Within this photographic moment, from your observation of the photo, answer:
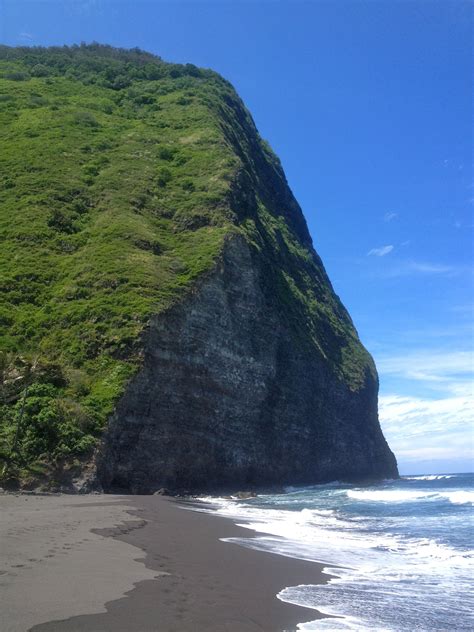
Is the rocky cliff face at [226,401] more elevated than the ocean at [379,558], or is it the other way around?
the rocky cliff face at [226,401]

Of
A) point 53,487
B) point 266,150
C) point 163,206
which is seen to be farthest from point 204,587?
point 266,150

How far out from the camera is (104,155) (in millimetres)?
53781

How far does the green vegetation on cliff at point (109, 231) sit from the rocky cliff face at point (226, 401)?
58.9 inches

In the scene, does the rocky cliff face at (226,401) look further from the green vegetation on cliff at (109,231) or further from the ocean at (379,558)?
the ocean at (379,558)

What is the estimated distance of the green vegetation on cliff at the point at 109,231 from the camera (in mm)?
27906

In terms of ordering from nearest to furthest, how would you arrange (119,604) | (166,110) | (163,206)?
(119,604), (163,206), (166,110)

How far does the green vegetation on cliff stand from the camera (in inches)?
1099

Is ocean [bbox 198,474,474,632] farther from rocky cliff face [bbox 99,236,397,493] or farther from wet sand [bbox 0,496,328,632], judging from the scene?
rocky cliff face [bbox 99,236,397,493]

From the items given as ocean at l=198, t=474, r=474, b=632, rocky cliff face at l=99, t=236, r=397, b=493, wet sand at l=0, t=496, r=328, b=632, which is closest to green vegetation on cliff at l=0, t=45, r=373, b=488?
rocky cliff face at l=99, t=236, r=397, b=493

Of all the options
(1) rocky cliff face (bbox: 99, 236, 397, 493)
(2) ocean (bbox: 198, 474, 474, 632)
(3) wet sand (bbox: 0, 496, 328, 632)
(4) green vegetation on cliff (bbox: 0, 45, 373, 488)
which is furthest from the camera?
(1) rocky cliff face (bbox: 99, 236, 397, 493)

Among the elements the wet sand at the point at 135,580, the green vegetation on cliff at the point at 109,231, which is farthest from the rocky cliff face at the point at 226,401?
the wet sand at the point at 135,580

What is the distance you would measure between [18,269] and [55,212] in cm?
855

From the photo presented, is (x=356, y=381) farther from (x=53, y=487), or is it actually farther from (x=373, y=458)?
(x=53, y=487)

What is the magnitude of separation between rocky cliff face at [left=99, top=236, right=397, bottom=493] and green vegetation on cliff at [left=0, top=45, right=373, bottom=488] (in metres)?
1.50
